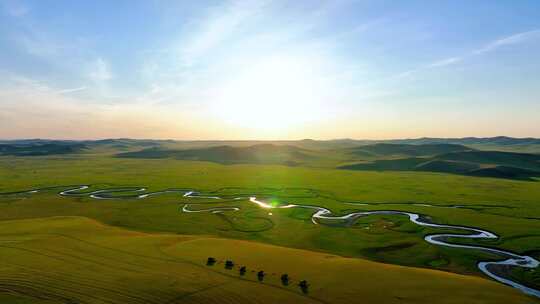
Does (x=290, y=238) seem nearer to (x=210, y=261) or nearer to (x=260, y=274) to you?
(x=210, y=261)

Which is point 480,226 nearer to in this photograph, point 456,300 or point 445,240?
point 445,240

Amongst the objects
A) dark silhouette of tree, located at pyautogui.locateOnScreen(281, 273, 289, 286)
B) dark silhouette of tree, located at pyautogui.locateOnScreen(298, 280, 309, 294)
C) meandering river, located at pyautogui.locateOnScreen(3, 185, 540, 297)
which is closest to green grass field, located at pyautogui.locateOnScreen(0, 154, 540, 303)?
Result: dark silhouette of tree, located at pyautogui.locateOnScreen(298, 280, 309, 294)

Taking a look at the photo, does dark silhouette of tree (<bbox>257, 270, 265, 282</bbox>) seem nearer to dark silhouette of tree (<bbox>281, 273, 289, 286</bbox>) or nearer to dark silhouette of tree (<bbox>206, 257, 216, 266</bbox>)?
dark silhouette of tree (<bbox>281, 273, 289, 286</bbox>)

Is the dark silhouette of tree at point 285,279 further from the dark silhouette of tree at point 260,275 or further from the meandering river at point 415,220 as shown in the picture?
the meandering river at point 415,220

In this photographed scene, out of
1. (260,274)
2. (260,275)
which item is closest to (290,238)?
(260,274)

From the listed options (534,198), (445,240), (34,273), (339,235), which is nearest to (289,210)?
(339,235)

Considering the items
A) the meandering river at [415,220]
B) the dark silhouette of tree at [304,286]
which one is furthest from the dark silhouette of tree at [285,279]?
the meandering river at [415,220]
